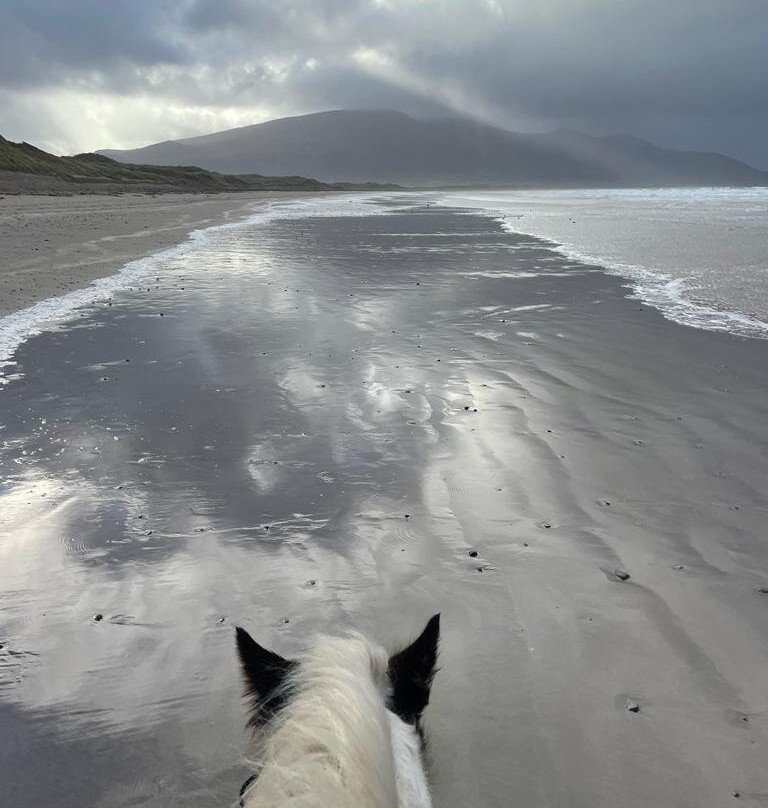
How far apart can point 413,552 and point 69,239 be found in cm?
1819

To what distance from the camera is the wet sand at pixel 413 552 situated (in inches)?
92.4

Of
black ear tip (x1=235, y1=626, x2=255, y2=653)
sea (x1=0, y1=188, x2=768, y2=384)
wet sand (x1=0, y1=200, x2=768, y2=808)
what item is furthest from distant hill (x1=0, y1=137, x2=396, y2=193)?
black ear tip (x1=235, y1=626, x2=255, y2=653)

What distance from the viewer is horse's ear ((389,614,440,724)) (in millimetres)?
1732

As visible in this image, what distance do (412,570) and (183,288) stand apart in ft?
31.7

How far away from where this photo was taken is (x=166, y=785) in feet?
7.30

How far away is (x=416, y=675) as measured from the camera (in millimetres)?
1741

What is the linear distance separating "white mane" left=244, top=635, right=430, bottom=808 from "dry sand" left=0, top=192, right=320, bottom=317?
9.68 metres

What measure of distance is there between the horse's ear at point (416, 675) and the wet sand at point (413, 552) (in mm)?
651

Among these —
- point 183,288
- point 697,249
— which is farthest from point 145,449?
point 697,249

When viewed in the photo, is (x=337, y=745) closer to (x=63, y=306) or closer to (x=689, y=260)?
(x=63, y=306)

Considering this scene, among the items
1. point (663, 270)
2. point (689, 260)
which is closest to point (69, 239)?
point (663, 270)

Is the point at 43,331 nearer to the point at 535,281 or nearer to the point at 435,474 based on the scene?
the point at 435,474

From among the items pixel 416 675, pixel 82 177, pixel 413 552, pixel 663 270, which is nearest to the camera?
pixel 416 675

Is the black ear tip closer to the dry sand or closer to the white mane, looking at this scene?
the white mane
